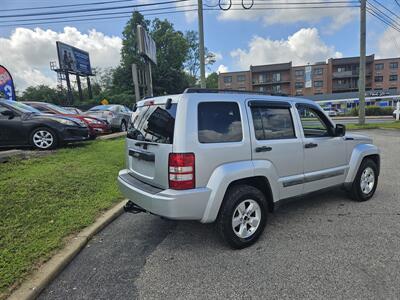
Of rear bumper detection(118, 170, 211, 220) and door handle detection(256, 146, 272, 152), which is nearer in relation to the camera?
rear bumper detection(118, 170, 211, 220)

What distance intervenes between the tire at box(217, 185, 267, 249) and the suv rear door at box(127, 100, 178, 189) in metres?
0.76

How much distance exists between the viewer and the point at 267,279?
2594 mm

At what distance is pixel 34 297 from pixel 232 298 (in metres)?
1.76

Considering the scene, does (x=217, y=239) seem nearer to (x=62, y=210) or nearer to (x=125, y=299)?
(x=125, y=299)

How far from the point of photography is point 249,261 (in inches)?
115

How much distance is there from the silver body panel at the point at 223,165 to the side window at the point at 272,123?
76 millimetres

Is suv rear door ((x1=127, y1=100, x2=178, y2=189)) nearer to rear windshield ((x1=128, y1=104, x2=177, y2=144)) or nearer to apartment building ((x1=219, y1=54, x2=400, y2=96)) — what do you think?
rear windshield ((x1=128, y1=104, x2=177, y2=144))

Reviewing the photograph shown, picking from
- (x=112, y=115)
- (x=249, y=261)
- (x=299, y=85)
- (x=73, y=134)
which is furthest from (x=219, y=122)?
(x=299, y=85)

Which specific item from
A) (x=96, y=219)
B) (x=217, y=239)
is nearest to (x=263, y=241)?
(x=217, y=239)

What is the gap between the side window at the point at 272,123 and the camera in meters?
3.38

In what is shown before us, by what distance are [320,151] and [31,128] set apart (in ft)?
24.1

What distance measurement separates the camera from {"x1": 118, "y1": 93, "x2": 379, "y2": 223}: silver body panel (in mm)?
2838

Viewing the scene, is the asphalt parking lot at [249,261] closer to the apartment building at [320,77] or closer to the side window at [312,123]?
the side window at [312,123]

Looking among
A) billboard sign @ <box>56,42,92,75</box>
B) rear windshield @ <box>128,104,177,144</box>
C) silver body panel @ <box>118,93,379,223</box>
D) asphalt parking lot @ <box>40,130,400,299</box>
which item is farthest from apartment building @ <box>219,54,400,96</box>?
rear windshield @ <box>128,104,177,144</box>
